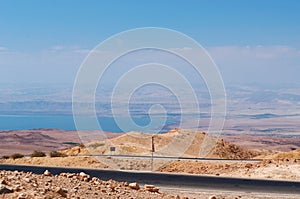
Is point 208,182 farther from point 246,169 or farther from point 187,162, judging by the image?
point 187,162

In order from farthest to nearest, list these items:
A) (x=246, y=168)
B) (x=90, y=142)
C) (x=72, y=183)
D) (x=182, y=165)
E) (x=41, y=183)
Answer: (x=90, y=142), (x=182, y=165), (x=246, y=168), (x=72, y=183), (x=41, y=183)

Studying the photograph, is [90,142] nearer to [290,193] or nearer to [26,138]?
[290,193]

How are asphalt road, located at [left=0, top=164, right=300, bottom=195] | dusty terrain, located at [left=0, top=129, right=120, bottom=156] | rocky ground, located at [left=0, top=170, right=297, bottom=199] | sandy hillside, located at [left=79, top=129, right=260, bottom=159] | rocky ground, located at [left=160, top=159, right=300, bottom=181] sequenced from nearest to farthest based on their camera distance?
rocky ground, located at [left=0, top=170, right=297, bottom=199], asphalt road, located at [left=0, top=164, right=300, bottom=195], rocky ground, located at [left=160, top=159, right=300, bottom=181], sandy hillside, located at [left=79, top=129, right=260, bottom=159], dusty terrain, located at [left=0, top=129, right=120, bottom=156]

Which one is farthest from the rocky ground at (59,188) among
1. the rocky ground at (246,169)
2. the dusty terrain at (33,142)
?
the dusty terrain at (33,142)

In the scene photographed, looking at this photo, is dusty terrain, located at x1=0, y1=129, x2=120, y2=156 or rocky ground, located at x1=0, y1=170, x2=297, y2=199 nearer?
rocky ground, located at x1=0, y1=170, x2=297, y2=199

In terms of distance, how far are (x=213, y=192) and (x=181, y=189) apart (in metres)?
1.51

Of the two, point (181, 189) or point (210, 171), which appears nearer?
point (181, 189)

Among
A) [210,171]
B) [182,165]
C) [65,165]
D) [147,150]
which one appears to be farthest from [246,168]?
[147,150]

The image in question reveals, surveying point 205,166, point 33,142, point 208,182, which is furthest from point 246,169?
point 33,142

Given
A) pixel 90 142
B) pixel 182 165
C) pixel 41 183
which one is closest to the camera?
pixel 41 183

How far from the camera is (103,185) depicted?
47.6 feet

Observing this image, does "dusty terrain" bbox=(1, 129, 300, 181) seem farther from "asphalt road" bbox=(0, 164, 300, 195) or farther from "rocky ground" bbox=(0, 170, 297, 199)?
"rocky ground" bbox=(0, 170, 297, 199)

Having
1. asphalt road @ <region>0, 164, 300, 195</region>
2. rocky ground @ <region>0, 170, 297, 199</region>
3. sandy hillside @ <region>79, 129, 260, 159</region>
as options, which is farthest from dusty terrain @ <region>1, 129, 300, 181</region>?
rocky ground @ <region>0, 170, 297, 199</region>

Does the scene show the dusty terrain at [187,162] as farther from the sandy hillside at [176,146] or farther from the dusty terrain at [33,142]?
the dusty terrain at [33,142]
